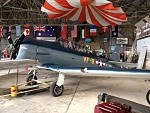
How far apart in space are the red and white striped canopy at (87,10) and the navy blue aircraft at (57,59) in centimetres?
150

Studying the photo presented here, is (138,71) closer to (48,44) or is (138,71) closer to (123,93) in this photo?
(123,93)

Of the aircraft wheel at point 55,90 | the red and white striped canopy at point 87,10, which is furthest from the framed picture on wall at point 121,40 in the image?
the aircraft wheel at point 55,90

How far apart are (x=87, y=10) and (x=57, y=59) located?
2.84 metres

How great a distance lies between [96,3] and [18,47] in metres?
3.31

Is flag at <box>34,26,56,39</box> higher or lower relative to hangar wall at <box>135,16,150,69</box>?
higher

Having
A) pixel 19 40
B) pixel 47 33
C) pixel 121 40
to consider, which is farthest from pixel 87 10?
pixel 121 40

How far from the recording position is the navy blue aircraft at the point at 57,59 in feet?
14.1

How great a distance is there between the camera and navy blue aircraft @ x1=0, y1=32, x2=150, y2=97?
428 centimetres

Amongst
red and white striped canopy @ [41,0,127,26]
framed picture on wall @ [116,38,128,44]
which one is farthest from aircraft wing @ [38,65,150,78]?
framed picture on wall @ [116,38,128,44]

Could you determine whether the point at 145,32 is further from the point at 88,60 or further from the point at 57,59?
the point at 57,59

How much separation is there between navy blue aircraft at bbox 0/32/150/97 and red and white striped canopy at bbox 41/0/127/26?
4.93ft

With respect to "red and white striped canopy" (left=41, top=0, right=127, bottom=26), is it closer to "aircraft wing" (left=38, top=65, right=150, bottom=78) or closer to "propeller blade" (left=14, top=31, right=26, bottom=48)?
"propeller blade" (left=14, top=31, right=26, bottom=48)

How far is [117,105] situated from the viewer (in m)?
2.91

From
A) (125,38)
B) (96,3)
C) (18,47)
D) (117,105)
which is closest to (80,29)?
(125,38)
